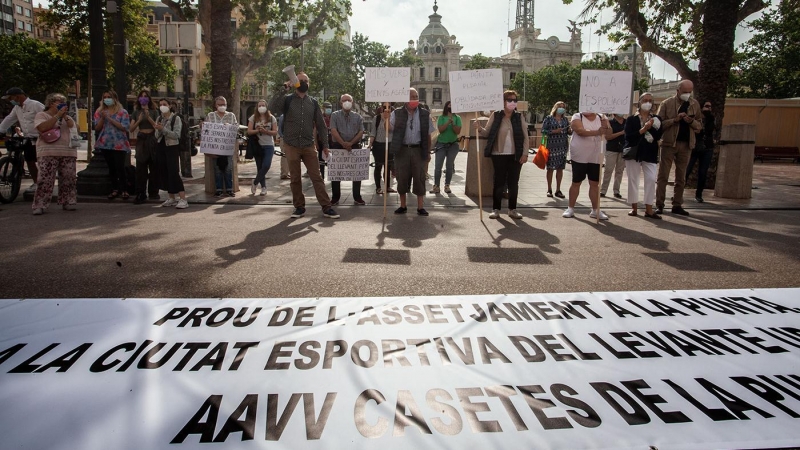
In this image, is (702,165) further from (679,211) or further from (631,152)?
(631,152)

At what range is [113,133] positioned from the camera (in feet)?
32.6

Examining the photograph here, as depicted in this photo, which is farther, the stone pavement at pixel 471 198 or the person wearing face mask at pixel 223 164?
the person wearing face mask at pixel 223 164

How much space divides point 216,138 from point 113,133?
5.63 feet

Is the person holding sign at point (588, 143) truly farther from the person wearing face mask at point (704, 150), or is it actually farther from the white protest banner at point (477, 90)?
the person wearing face mask at point (704, 150)

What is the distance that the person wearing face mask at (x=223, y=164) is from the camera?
10977 mm

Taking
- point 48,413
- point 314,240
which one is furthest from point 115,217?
point 48,413

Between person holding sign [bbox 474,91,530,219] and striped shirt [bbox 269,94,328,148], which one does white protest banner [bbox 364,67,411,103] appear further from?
person holding sign [bbox 474,91,530,219]

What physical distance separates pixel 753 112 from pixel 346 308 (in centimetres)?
2976

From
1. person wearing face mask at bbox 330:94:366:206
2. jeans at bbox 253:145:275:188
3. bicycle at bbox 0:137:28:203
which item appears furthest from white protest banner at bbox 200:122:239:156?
bicycle at bbox 0:137:28:203

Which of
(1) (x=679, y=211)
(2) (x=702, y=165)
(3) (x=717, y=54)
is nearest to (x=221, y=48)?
(1) (x=679, y=211)

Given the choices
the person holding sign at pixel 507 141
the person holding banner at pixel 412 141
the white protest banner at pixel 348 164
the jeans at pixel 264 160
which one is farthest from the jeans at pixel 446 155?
the jeans at pixel 264 160

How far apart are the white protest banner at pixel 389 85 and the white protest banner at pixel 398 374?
569 cm

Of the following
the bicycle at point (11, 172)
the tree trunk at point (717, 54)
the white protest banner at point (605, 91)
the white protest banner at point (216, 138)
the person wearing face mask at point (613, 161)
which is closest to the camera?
the white protest banner at point (605, 91)

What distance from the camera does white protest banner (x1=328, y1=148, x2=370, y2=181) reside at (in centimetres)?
1002
